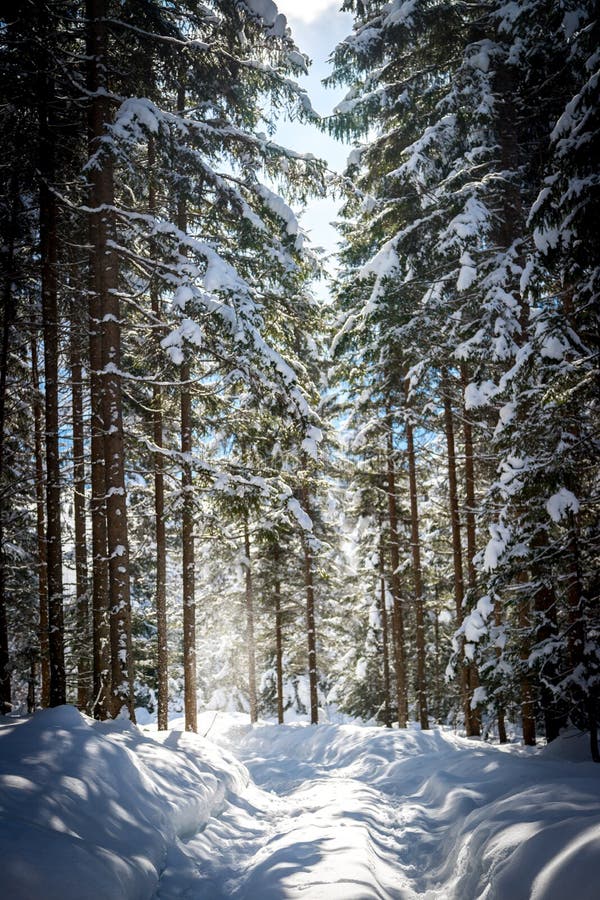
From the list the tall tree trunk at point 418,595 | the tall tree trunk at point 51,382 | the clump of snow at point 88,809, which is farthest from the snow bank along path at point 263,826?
the tall tree trunk at point 418,595

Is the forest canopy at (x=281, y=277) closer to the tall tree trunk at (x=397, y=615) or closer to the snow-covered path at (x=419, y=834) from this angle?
the snow-covered path at (x=419, y=834)

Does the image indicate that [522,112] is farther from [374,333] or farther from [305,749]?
[305,749]

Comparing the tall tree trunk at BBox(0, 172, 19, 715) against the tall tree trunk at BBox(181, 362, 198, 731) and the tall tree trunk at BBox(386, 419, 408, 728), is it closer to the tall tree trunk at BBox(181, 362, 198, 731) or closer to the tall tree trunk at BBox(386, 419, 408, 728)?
the tall tree trunk at BBox(181, 362, 198, 731)

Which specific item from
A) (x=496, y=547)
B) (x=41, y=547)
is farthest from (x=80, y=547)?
(x=496, y=547)

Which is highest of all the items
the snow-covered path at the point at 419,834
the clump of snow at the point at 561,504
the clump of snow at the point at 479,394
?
the clump of snow at the point at 479,394

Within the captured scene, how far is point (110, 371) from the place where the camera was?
28.3ft

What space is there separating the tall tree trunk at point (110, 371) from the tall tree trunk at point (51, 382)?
0.88m

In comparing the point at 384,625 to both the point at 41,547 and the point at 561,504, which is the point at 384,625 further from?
the point at 561,504

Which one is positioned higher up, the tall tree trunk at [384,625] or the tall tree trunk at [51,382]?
the tall tree trunk at [51,382]

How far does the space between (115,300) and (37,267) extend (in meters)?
2.38

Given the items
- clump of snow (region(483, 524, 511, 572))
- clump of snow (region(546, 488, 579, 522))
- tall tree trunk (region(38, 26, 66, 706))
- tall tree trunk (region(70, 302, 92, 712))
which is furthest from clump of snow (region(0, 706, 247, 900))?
clump of snow (region(546, 488, 579, 522))

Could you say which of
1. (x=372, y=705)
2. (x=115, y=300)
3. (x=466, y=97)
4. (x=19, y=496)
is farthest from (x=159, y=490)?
(x=372, y=705)

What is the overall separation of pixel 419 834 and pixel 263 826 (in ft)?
7.63

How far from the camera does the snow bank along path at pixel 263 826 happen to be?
3.45m
